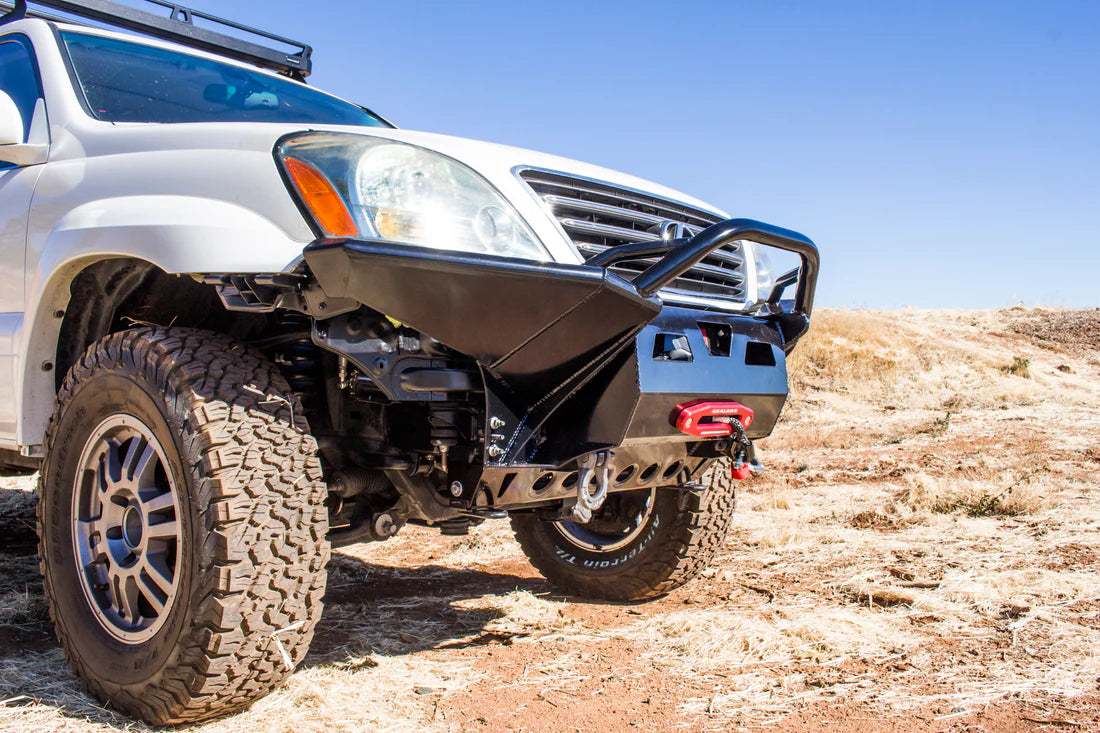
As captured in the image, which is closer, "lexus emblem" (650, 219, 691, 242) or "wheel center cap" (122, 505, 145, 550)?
"wheel center cap" (122, 505, 145, 550)

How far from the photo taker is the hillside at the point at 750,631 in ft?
8.16

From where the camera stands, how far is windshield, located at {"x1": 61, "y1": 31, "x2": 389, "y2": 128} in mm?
3254

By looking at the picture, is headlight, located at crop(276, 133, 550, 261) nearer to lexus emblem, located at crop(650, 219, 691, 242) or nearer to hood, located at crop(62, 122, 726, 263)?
hood, located at crop(62, 122, 726, 263)

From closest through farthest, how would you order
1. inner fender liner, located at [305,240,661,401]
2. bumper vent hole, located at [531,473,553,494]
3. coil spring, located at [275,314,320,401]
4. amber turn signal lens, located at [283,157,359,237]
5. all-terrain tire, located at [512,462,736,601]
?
inner fender liner, located at [305,240,661,401]
amber turn signal lens, located at [283,157,359,237]
bumper vent hole, located at [531,473,553,494]
coil spring, located at [275,314,320,401]
all-terrain tire, located at [512,462,736,601]

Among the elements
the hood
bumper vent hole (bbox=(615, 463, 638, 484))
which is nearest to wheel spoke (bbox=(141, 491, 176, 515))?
the hood

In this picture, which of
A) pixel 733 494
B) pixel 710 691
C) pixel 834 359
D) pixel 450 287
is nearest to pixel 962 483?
pixel 733 494

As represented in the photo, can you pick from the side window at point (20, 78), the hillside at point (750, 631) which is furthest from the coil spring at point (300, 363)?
the side window at point (20, 78)

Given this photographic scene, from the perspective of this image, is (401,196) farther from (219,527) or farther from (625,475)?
(625,475)

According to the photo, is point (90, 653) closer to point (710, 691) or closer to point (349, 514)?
point (349, 514)

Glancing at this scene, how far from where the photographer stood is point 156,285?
2.94 meters

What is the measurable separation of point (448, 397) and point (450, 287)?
0.42 m

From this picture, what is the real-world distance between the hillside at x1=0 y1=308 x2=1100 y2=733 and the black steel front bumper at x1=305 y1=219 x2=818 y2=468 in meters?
0.79

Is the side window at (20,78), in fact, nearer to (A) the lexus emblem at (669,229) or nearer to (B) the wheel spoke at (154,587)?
(B) the wheel spoke at (154,587)

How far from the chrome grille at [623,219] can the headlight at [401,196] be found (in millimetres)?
199
